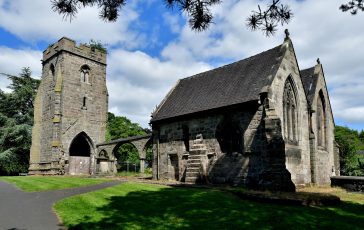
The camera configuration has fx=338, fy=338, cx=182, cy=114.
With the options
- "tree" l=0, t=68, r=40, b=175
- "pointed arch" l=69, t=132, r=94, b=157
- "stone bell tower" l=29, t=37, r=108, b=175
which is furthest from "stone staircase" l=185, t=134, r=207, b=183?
"tree" l=0, t=68, r=40, b=175

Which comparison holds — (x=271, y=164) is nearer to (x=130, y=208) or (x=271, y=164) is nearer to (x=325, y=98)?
(x=130, y=208)

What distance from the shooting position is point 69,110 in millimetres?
34875

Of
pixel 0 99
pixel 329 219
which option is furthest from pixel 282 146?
pixel 0 99

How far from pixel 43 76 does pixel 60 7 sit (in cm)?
3533

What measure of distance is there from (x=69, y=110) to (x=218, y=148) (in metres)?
20.3

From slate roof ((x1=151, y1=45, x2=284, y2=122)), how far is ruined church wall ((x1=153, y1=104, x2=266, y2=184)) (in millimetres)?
769

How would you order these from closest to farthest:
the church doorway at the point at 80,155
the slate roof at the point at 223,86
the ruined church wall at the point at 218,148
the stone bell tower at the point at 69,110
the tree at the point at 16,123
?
the ruined church wall at the point at 218,148 → the slate roof at the point at 223,86 → the stone bell tower at the point at 69,110 → the church doorway at the point at 80,155 → the tree at the point at 16,123

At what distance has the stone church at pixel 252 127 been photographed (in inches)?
695

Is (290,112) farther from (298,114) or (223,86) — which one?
(223,86)

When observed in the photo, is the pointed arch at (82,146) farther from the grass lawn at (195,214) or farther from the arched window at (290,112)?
the grass lawn at (195,214)

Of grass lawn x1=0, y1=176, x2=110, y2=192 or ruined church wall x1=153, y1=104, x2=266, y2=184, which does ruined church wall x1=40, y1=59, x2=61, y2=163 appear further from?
ruined church wall x1=153, y1=104, x2=266, y2=184

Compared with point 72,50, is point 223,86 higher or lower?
lower

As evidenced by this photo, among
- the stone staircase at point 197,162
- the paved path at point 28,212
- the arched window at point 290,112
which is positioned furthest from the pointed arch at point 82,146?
the arched window at point 290,112

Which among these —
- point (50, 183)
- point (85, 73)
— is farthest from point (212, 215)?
point (85, 73)
